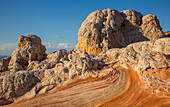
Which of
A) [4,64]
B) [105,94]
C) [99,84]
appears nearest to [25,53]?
[4,64]

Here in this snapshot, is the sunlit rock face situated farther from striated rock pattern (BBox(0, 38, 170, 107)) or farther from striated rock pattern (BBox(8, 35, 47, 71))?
striated rock pattern (BBox(8, 35, 47, 71))

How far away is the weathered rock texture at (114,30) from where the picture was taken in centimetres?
1134

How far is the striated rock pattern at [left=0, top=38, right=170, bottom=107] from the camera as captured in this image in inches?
153

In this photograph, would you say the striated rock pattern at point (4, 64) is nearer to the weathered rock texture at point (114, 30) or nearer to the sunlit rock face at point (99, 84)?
the sunlit rock face at point (99, 84)

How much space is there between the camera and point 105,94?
159 inches

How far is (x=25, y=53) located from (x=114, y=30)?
27.9ft

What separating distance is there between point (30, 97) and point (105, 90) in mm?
2775

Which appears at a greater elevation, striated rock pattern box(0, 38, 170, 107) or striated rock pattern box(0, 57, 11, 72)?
striated rock pattern box(0, 57, 11, 72)

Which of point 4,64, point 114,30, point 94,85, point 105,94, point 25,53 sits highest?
point 114,30

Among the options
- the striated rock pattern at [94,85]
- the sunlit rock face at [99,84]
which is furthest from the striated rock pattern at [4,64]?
the striated rock pattern at [94,85]

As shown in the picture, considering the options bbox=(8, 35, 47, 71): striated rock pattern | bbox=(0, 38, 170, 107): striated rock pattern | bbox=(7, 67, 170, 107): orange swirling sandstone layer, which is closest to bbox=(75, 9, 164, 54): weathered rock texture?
bbox=(8, 35, 47, 71): striated rock pattern

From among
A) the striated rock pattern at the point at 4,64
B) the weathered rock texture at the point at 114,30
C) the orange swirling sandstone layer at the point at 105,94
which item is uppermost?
the weathered rock texture at the point at 114,30

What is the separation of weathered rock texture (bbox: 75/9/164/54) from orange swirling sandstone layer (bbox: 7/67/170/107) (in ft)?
22.0

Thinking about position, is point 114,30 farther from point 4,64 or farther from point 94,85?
point 4,64
